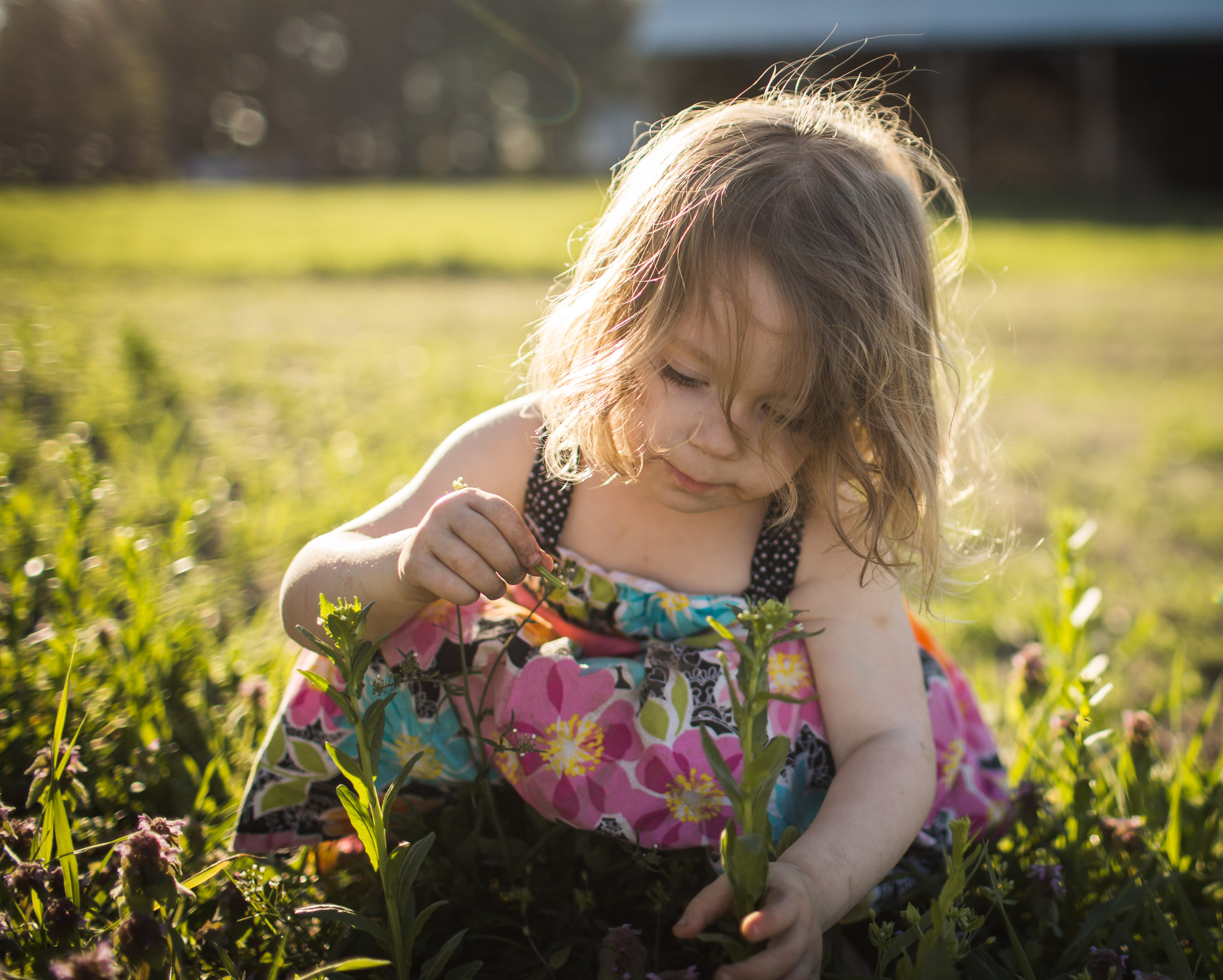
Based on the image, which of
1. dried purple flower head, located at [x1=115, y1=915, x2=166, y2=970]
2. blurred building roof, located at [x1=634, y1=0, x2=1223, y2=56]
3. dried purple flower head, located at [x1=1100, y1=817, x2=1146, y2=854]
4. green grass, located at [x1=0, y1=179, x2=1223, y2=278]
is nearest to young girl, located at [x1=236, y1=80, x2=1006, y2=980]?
dried purple flower head, located at [x1=1100, y1=817, x2=1146, y2=854]

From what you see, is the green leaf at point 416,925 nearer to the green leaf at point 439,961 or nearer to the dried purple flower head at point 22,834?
the green leaf at point 439,961

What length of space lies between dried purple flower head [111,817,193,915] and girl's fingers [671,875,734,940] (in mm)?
576

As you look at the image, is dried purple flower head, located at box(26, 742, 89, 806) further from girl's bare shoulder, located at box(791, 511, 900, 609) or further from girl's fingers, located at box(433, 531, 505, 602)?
girl's bare shoulder, located at box(791, 511, 900, 609)

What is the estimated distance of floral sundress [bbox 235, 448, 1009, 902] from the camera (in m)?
1.41

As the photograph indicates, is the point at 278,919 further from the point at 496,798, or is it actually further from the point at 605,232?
the point at 605,232

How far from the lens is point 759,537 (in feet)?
5.47

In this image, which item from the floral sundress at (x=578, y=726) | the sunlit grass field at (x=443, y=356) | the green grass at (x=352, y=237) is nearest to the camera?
the floral sundress at (x=578, y=726)

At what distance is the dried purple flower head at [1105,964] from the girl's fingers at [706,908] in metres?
0.55

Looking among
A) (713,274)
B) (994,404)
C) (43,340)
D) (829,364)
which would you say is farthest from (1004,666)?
(43,340)

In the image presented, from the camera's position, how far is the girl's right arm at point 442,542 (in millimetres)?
1188

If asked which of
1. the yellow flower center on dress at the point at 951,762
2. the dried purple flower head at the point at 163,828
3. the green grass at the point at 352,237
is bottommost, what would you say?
the yellow flower center on dress at the point at 951,762

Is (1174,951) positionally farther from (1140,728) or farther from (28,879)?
(28,879)

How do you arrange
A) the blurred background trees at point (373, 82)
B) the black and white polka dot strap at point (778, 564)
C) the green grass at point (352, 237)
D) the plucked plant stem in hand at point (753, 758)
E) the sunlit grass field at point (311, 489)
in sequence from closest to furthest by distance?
the plucked plant stem in hand at point (753, 758) < the sunlit grass field at point (311, 489) < the black and white polka dot strap at point (778, 564) < the green grass at point (352, 237) < the blurred background trees at point (373, 82)

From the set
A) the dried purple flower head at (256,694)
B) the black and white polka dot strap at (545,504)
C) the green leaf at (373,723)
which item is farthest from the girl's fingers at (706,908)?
the dried purple flower head at (256,694)
